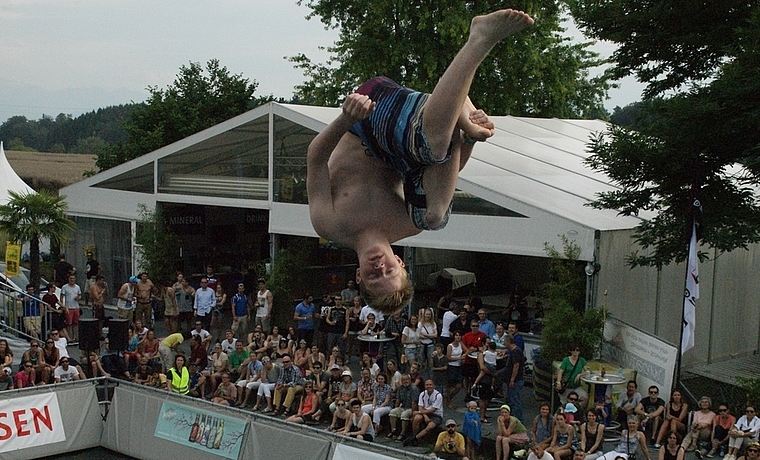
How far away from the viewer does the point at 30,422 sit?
35.0ft

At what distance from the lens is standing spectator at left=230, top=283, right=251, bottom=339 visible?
14625 mm

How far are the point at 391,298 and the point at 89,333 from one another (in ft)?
31.4

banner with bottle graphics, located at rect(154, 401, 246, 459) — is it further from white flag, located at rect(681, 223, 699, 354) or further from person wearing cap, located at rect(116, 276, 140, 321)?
person wearing cap, located at rect(116, 276, 140, 321)

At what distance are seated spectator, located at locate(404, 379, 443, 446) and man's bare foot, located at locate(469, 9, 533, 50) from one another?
7688 millimetres

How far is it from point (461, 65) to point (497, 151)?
41.4ft

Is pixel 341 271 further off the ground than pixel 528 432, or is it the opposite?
pixel 341 271

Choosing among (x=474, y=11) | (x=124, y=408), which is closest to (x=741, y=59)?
(x=124, y=408)

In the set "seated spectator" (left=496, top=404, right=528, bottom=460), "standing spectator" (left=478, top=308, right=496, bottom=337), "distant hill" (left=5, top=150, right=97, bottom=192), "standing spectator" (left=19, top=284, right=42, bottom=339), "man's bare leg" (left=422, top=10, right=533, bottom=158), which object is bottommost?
"seated spectator" (left=496, top=404, right=528, bottom=460)

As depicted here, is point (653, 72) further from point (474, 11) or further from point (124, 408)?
point (474, 11)

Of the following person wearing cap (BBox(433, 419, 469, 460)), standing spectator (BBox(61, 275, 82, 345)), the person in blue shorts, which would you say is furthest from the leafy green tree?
the person in blue shorts

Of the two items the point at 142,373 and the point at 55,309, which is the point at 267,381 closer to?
the point at 142,373

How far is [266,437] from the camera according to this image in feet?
31.1

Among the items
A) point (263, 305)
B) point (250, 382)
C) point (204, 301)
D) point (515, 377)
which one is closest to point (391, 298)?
point (515, 377)

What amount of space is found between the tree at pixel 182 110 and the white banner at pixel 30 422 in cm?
1838
